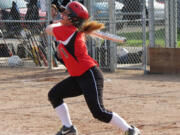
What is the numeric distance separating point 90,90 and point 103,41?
7754 millimetres

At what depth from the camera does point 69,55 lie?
5.73 metres

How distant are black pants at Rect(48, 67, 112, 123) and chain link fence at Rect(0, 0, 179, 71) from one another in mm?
6627

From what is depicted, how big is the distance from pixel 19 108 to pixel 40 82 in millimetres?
3115

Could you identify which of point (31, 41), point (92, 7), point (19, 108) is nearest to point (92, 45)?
point (92, 7)

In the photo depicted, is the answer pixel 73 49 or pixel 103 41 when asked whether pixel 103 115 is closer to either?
pixel 73 49

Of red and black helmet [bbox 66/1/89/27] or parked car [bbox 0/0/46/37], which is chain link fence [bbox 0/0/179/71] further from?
red and black helmet [bbox 66/1/89/27]

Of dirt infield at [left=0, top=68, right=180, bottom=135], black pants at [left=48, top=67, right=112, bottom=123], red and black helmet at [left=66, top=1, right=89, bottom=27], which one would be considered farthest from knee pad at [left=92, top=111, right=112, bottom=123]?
red and black helmet at [left=66, top=1, right=89, bottom=27]

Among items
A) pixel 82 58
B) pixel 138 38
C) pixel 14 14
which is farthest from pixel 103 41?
pixel 82 58

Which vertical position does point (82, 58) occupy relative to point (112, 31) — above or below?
above

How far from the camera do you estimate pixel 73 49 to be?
5684 mm

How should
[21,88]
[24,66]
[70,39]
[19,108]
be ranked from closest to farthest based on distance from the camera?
[70,39] → [19,108] → [21,88] → [24,66]

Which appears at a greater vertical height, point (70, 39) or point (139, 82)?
point (70, 39)

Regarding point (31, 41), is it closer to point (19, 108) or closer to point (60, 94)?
point (19, 108)

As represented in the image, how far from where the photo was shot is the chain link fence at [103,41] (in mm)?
12758
